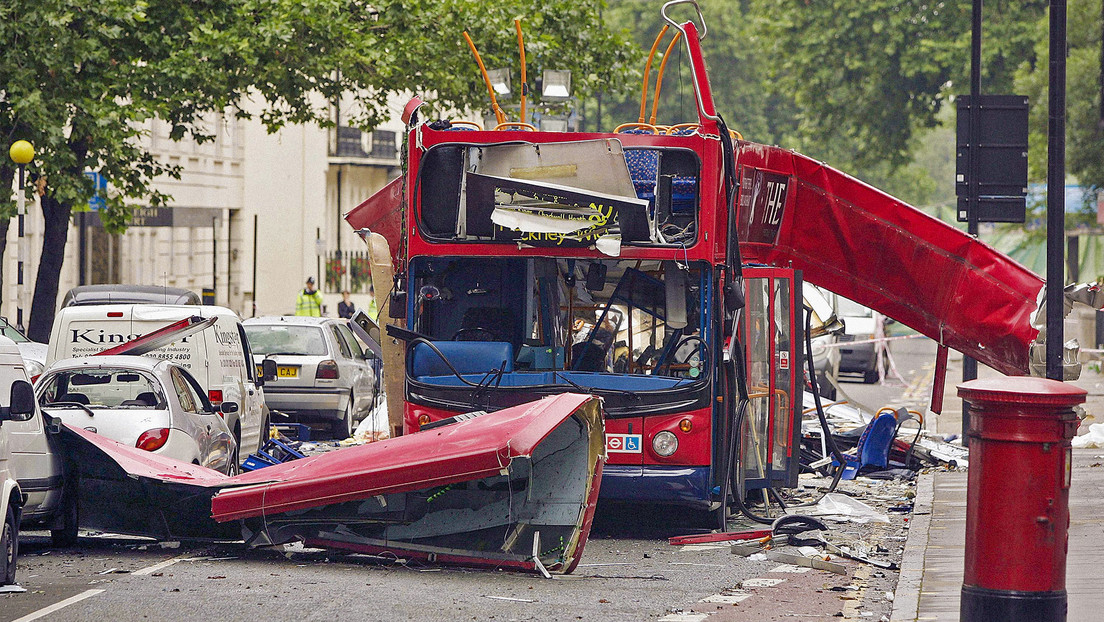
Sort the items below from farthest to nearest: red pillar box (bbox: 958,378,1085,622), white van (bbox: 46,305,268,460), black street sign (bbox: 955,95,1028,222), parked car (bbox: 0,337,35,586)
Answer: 1. black street sign (bbox: 955,95,1028,222)
2. white van (bbox: 46,305,268,460)
3. parked car (bbox: 0,337,35,586)
4. red pillar box (bbox: 958,378,1085,622)

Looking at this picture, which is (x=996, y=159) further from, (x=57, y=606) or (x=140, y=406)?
(x=57, y=606)

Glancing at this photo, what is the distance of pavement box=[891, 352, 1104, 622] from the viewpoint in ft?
27.7

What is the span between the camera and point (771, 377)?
41.1ft

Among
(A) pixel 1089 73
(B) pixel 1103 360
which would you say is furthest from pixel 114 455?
(A) pixel 1089 73

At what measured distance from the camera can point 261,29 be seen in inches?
838

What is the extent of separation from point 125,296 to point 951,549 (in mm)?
14054

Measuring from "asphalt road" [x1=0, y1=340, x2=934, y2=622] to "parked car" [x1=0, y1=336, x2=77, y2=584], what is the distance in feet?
0.68

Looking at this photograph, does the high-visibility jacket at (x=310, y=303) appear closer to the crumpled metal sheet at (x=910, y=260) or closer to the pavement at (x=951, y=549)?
the pavement at (x=951, y=549)

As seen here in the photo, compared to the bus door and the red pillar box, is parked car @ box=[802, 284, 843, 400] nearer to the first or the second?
the bus door

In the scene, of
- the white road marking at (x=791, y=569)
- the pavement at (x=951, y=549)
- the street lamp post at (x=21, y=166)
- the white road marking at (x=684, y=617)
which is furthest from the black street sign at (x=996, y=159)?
the street lamp post at (x=21, y=166)

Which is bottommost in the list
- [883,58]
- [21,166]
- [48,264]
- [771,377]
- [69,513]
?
[69,513]

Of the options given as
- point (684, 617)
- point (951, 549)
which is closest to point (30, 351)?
point (951, 549)

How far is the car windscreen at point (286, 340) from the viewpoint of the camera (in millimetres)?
19828

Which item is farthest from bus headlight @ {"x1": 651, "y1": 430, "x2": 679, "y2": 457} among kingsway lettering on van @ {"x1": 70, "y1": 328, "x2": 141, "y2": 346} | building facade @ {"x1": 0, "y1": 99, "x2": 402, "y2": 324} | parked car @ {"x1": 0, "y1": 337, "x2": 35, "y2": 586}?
building facade @ {"x1": 0, "y1": 99, "x2": 402, "y2": 324}
